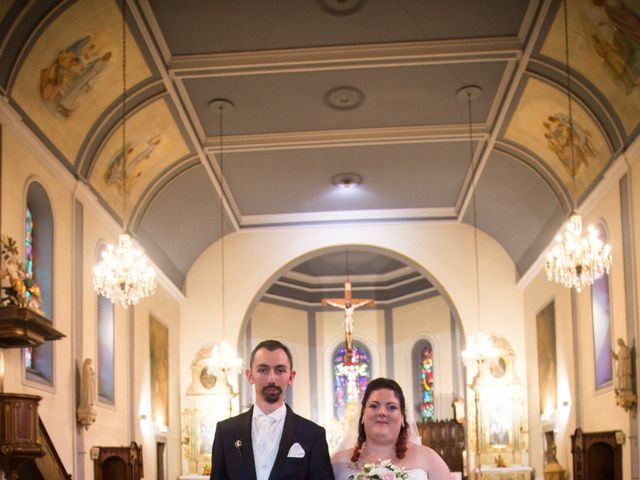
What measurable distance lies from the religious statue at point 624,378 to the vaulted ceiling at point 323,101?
2976mm

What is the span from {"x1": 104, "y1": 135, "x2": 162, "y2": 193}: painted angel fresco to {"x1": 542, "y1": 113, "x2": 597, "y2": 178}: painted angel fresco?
21.7ft

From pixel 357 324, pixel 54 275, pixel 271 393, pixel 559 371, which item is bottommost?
pixel 271 393

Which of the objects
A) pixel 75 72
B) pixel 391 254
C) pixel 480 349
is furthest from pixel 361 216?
pixel 75 72

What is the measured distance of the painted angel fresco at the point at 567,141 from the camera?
15.1 m

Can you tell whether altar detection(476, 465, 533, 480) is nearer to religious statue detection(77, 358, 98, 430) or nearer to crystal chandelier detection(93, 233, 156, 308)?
religious statue detection(77, 358, 98, 430)

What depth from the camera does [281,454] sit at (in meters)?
5.30

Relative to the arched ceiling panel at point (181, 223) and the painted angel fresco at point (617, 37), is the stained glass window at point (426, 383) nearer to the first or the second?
the arched ceiling panel at point (181, 223)

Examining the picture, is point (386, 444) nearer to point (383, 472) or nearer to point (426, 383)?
point (383, 472)

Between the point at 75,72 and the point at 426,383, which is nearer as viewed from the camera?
the point at 75,72

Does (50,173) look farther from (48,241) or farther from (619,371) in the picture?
(619,371)

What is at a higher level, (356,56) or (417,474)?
(356,56)

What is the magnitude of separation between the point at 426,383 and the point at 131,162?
16.4 m

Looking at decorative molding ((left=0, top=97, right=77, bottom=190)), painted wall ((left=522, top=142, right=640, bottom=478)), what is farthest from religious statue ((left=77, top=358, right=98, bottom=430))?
painted wall ((left=522, top=142, right=640, bottom=478))

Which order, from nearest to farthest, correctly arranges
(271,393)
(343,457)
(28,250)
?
(271,393) → (343,457) → (28,250)
